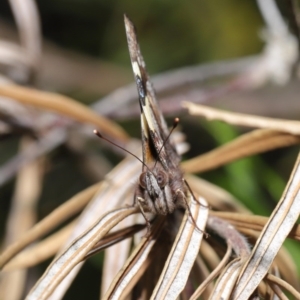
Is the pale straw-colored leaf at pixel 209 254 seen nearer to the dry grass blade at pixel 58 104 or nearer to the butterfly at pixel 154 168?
the butterfly at pixel 154 168

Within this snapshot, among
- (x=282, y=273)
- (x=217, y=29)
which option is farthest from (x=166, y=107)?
(x=217, y=29)

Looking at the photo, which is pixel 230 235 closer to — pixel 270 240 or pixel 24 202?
pixel 270 240

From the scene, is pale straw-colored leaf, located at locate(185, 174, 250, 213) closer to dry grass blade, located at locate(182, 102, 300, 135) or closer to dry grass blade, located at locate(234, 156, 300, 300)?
dry grass blade, located at locate(182, 102, 300, 135)

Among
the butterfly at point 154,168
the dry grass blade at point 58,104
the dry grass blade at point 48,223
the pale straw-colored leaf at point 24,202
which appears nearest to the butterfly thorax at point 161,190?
the butterfly at point 154,168

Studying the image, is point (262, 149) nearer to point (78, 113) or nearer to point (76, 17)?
point (78, 113)

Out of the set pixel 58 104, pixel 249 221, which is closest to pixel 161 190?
pixel 249 221

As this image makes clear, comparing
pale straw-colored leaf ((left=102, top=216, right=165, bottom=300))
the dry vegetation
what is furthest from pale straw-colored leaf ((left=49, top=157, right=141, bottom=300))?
pale straw-colored leaf ((left=102, top=216, right=165, bottom=300))
